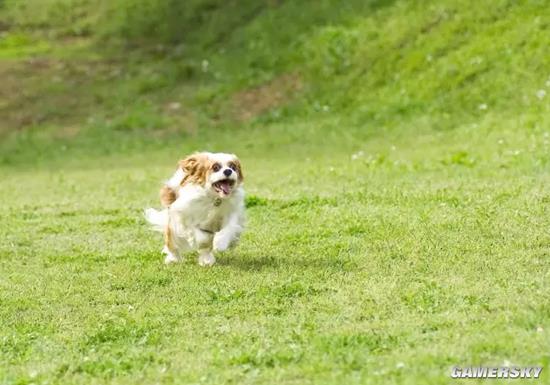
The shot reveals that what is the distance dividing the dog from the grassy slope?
30 centimetres

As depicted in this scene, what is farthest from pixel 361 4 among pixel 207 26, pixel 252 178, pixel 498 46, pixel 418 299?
pixel 418 299

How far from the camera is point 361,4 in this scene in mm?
29156

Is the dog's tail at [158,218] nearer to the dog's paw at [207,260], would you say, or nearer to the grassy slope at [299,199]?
the grassy slope at [299,199]

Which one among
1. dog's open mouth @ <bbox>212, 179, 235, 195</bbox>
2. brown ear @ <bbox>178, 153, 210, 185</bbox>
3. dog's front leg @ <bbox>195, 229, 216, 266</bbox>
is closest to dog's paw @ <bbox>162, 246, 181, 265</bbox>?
dog's front leg @ <bbox>195, 229, 216, 266</bbox>

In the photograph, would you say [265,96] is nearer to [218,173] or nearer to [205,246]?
[205,246]

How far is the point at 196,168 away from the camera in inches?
432

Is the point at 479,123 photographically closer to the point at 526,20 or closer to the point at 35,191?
the point at 526,20

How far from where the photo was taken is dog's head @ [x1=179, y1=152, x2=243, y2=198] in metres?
10.6

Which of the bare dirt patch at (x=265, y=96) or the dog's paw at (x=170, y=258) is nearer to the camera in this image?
the dog's paw at (x=170, y=258)

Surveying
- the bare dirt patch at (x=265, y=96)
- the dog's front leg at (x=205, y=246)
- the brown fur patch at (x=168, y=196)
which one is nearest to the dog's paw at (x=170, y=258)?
the dog's front leg at (x=205, y=246)

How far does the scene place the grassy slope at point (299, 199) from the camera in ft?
25.9

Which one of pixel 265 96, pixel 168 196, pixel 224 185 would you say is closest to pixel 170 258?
pixel 168 196

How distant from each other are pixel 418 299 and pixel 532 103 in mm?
12670

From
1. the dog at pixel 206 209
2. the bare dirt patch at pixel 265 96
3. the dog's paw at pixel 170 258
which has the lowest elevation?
the bare dirt patch at pixel 265 96
